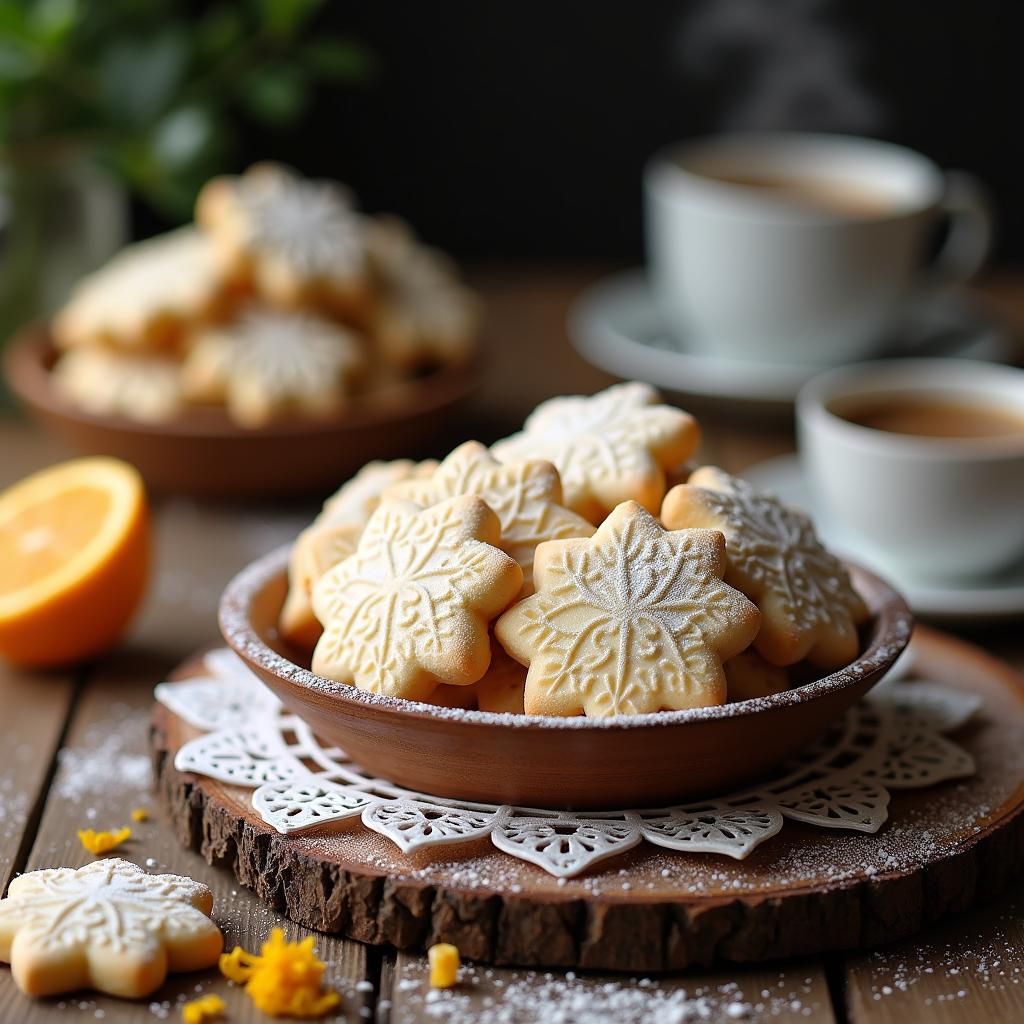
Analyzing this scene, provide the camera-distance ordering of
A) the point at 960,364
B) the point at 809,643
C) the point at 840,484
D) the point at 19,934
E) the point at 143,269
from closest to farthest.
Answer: the point at 19,934
the point at 809,643
the point at 840,484
the point at 143,269
the point at 960,364

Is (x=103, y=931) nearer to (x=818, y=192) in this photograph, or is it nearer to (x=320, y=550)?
(x=320, y=550)

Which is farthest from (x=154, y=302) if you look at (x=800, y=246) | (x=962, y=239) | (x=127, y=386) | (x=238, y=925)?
(x=962, y=239)

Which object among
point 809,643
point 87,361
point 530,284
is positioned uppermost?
point 809,643

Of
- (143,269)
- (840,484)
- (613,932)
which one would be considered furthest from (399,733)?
(143,269)

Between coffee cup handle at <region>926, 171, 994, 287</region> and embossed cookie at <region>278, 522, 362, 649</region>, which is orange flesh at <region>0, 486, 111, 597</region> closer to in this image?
embossed cookie at <region>278, 522, 362, 649</region>

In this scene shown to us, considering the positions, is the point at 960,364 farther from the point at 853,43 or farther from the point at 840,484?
the point at 853,43

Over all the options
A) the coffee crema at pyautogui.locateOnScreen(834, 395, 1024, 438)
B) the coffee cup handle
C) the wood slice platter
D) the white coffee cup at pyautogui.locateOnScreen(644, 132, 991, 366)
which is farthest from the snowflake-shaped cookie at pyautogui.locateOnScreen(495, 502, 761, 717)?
the coffee cup handle

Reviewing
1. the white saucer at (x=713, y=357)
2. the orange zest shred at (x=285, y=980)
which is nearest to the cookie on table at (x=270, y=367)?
the white saucer at (x=713, y=357)
